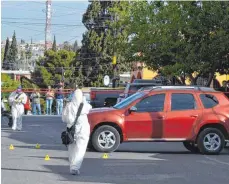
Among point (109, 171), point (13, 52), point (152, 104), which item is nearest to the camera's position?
point (109, 171)

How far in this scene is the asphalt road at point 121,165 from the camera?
381 inches

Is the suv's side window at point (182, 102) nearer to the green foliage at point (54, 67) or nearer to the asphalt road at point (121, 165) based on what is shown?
the asphalt road at point (121, 165)

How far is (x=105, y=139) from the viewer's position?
13.6 m

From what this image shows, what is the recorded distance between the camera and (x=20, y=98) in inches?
814

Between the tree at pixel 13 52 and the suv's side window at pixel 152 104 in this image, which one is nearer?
the suv's side window at pixel 152 104

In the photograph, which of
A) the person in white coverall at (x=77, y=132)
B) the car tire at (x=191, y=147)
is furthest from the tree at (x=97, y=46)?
the person in white coverall at (x=77, y=132)

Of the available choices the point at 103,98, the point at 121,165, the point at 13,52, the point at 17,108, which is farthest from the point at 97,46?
the point at 13,52

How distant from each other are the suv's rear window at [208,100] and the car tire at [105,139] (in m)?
2.37

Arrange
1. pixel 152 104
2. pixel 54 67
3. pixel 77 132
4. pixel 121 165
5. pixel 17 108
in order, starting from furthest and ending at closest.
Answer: pixel 54 67, pixel 17 108, pixel 152 104, pixel 121 165, pixel 77 132

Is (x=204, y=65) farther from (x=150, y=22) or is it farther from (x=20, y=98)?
(x=20, y=98)

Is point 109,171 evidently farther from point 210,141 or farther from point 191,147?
point 191,147

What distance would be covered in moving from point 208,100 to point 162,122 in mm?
1376

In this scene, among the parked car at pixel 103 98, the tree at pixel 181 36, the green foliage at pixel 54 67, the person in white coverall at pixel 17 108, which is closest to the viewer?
the person in white coverall at pixel 17 108

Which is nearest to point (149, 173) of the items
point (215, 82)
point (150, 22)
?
point (150, 22)
